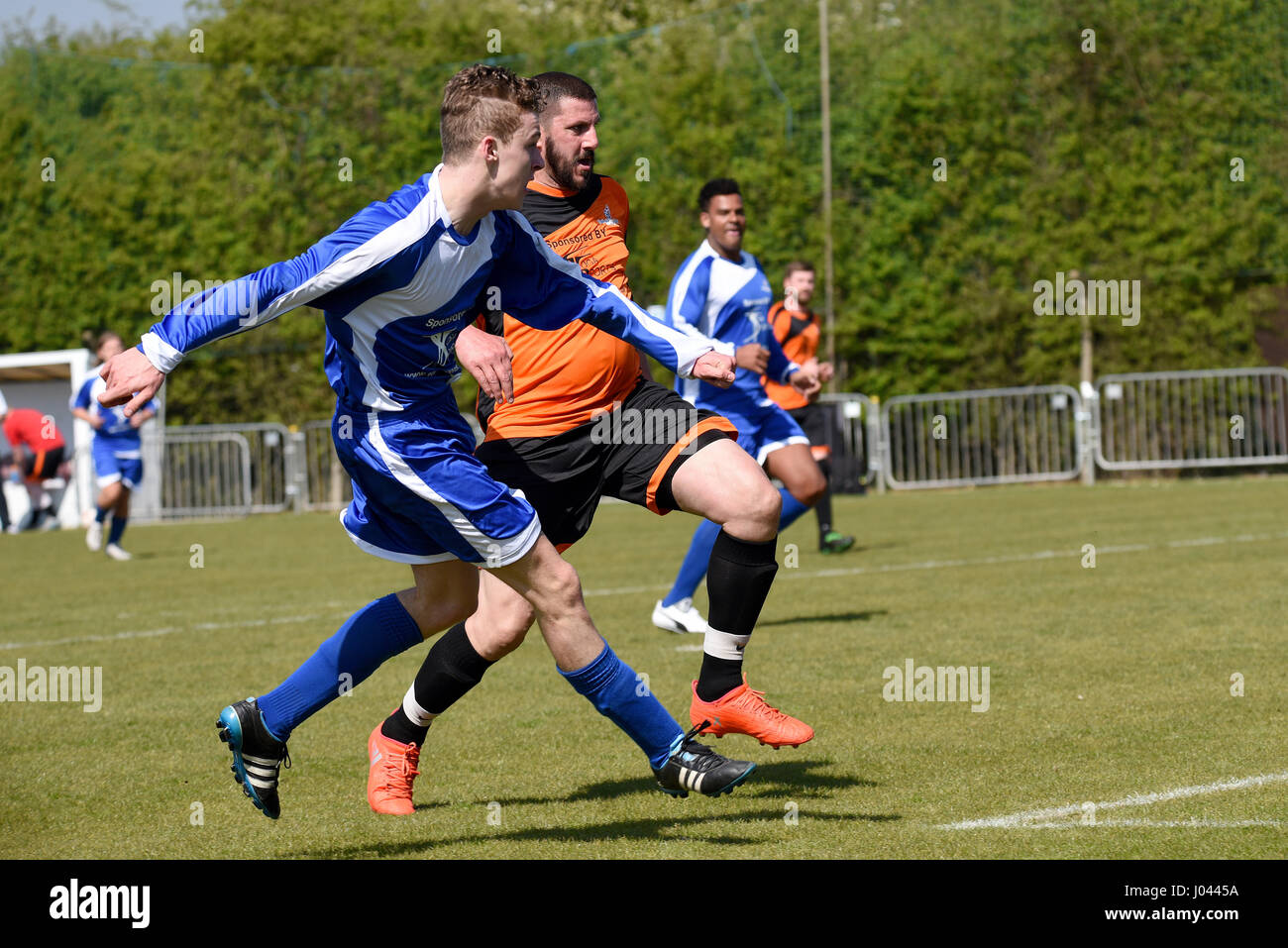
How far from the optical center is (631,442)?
499cm

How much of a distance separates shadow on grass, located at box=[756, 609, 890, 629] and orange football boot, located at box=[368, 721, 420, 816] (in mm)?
3977

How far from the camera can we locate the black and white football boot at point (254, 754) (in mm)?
4391

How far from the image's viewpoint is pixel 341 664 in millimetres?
4574

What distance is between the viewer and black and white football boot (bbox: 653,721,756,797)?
4219mm

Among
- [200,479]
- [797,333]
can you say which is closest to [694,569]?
[797,333]

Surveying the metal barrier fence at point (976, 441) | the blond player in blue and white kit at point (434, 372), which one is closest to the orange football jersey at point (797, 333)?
the metal barrier fence at point (976, 441)

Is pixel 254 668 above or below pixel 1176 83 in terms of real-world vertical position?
below

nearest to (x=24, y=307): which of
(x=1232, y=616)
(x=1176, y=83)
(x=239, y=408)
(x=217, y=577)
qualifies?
(x=239, y=408)

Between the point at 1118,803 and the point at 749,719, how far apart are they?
3.48ft

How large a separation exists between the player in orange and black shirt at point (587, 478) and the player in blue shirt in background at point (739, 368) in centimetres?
304
